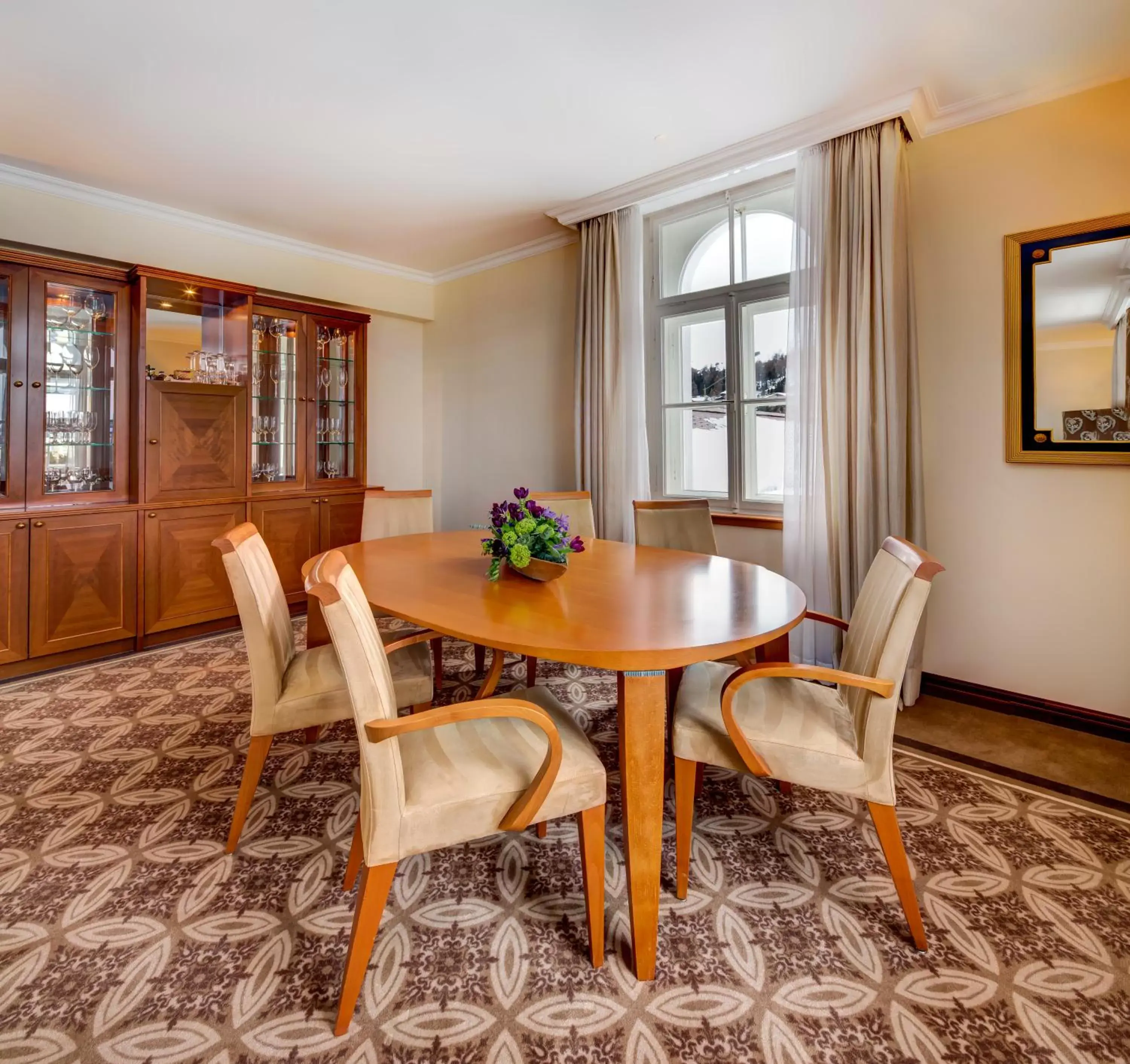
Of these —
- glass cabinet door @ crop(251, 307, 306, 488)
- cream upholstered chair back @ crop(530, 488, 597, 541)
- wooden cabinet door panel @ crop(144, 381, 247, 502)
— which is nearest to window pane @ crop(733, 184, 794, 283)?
cream upholstered chair back @ crop(530, 488, 597, 541)

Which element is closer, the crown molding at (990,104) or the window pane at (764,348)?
the crown molding at (990,104)

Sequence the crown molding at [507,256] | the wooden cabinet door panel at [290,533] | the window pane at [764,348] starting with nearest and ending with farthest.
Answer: the window pane at [764,348] → the wooden cabinet door panel at [290,533] → the crown molding at [507,256]

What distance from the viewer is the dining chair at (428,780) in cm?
120

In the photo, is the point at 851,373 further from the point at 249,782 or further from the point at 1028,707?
the point at 249,782

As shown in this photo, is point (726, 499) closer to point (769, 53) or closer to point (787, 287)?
point (787, 287)

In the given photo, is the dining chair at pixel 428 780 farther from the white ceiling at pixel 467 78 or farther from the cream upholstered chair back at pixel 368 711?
the white ceiling at pixel 467 78

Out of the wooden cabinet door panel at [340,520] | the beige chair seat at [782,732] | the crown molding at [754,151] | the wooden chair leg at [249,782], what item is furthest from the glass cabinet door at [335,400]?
the beige chair seat at [782,732]

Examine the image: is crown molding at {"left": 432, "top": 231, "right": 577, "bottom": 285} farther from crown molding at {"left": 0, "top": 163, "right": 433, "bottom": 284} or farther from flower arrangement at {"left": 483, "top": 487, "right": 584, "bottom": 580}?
flower arrangement at {"left": 483, "top": 487, "right": 584, "bottom": 580}

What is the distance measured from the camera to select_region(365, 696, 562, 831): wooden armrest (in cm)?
117

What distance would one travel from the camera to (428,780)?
131 cm

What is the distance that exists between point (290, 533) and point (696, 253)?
10.6 feet

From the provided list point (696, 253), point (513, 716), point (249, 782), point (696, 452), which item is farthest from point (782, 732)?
point (696, 253)

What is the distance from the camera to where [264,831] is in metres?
1.92

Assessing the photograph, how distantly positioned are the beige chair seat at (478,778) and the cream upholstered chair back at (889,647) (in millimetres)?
632
